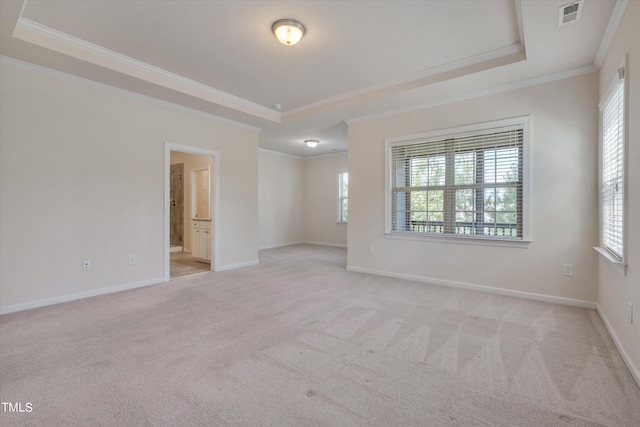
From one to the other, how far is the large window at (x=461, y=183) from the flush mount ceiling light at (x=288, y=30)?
2.39 metres

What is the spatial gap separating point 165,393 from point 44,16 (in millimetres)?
3420

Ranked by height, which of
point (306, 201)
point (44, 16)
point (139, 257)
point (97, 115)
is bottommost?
point (139, 257)

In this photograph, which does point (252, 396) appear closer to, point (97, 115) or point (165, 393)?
point (165, 393)

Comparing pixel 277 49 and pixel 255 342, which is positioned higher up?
pixel 277 49

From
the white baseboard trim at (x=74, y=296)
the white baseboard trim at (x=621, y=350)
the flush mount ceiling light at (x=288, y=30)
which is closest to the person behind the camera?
the white baseboard trim at (x=621, y=350)

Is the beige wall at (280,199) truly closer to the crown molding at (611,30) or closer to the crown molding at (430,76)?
the crown molding at (430,76)

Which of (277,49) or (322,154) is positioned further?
(322,154)

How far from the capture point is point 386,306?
3369 millimetres

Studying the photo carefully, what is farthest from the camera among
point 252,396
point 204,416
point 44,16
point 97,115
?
point 97,115

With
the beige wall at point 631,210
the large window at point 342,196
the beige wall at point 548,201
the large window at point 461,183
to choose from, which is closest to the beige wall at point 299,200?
the large window at point 342,196

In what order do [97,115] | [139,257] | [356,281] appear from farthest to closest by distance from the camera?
[356,281]
[139,257]
[97,115]

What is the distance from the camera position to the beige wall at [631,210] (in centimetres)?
197

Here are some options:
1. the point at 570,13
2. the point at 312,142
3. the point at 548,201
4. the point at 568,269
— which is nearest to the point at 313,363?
the point at 568,269

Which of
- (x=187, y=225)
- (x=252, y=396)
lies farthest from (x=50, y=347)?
(x=187, y=225)
